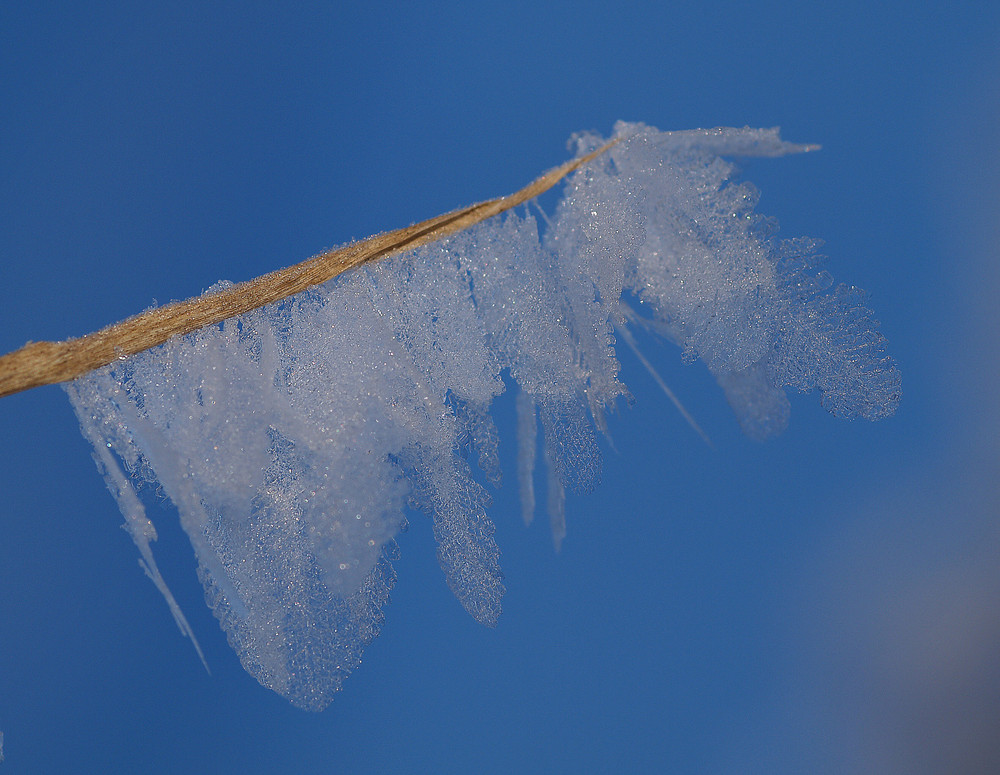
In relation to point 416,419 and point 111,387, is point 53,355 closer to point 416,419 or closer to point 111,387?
point 111,387

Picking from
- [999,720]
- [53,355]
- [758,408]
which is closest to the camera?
[53,355]

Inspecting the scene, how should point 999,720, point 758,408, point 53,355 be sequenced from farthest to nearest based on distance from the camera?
point 999,720
point 758,408
point 53,355

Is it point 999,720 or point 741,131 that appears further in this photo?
point 999,720

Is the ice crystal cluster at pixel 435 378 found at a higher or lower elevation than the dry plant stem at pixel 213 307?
lower

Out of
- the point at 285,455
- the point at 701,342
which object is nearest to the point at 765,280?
the point at 701,342

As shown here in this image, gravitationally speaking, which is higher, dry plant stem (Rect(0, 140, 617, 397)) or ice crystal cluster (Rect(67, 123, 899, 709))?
dry plant stem (Rect(0, 140, 617, 397))
